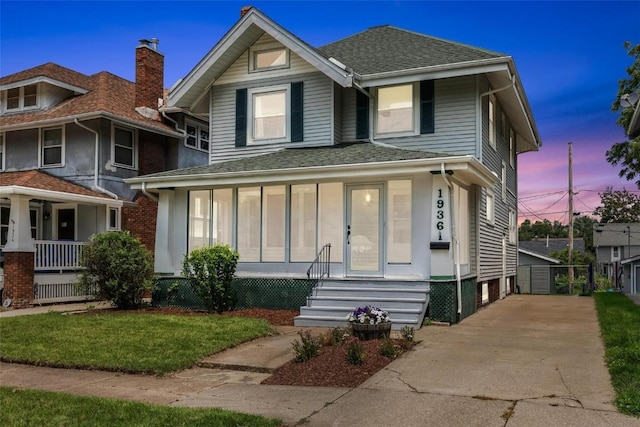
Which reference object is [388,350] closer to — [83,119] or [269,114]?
[269,114]

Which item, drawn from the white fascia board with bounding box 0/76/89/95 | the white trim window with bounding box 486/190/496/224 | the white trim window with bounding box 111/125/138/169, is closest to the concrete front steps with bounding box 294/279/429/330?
the white trim window with bounding box 486/190/496/224

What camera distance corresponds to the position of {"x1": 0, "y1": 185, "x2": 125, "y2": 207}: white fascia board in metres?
14.8

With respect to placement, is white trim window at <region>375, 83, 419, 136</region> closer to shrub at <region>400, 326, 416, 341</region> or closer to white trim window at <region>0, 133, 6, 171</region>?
shrub at <region>400, 326, 416, 341</region>

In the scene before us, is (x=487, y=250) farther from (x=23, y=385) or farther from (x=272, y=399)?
(x=23, y=385)

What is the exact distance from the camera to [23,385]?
22.3 ft

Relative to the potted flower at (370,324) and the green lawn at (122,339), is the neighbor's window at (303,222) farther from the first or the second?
the potted flower at (370,324)

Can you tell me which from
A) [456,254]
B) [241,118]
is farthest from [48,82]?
[456,254]

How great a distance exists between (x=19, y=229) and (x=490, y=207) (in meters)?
13.0

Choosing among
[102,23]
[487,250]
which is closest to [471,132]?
[487,250]

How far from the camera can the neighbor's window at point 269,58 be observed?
1565 cm

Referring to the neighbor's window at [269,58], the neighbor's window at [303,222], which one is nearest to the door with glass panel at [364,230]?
the neighbor's window at [303,222]

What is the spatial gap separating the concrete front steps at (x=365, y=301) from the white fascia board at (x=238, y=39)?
5.08 m

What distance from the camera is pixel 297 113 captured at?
15320mm

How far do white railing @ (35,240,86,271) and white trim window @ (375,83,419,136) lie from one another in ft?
28.5
